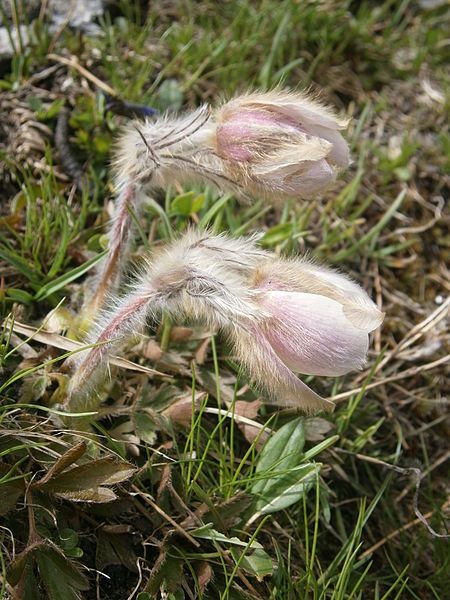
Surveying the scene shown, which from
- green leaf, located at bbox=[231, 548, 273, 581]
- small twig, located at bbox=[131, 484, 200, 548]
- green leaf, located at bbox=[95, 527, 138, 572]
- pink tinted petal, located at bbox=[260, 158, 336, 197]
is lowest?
green leaf, located at bbox=[95, 527, 138, 572]

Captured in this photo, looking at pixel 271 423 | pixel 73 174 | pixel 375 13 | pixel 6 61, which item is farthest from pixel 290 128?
pixel 375 13

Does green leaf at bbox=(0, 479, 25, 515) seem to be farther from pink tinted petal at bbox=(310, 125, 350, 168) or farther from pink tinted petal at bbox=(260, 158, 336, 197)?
pink tinted petal at bbox=(310, 125, 350, 168)

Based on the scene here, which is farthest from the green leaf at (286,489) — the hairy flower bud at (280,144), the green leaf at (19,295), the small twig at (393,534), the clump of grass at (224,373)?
the green leaf at (19,295)

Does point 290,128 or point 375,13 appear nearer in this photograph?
point 290,128

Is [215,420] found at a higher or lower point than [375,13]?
lower

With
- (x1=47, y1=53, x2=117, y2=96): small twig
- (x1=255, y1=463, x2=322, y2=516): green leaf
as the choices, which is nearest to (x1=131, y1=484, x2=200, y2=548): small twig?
(x1=255, y1=463, x2=322, y2=516): green leaf

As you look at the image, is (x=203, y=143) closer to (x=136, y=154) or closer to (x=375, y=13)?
(x=136, y=154)
